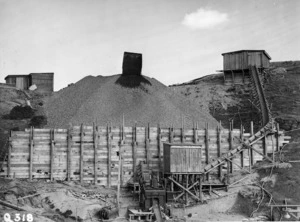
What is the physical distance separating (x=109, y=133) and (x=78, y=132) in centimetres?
259

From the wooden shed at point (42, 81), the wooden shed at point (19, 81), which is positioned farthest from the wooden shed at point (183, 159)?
the wooden shed at point (19, 81)

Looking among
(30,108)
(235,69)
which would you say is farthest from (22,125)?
(235,69)

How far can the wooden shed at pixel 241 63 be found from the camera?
5856 cm

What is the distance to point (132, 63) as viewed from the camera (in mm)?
51688

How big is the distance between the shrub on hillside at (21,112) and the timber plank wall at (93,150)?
13.2m

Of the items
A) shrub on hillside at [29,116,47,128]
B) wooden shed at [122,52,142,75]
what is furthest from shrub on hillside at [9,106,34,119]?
wooden shed at [122,52,142,75]

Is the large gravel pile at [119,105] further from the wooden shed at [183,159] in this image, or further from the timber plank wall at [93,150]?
the wooden shed at [183,159]

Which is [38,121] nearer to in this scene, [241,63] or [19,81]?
[19,81]

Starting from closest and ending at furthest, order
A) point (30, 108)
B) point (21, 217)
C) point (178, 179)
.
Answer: point (21, 217) < point (178, 179) < point (30, 108)

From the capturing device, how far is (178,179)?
34094 mm

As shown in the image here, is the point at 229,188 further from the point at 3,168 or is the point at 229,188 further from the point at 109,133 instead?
the point at 3,168

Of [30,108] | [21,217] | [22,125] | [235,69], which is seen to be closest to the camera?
[21,217]

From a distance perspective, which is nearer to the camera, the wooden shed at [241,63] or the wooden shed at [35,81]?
the wooden shed at [241,63]

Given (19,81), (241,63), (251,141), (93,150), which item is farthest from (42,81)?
(251,141)
